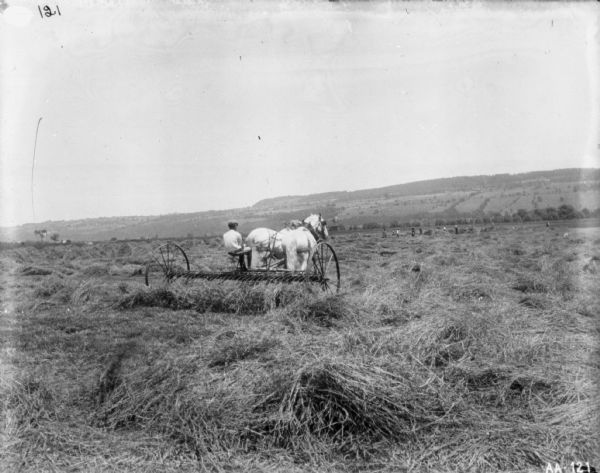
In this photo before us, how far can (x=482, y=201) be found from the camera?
273ft

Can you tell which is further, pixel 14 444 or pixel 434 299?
pixel 434 299

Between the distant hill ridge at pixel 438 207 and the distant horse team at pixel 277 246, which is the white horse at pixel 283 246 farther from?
the distant hill ridge at pixel 438 207

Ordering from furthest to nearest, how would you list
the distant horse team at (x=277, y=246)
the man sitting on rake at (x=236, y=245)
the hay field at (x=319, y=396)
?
the distant horse team at (x=277, y=246) → the man sitting on rake at (x=236, y=245) → the hay field at (x=319, y=396)

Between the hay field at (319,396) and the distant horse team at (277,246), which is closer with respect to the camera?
the hay field at (319,396)

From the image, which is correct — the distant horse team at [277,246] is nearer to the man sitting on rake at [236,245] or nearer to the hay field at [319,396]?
the man sitting on rake at [236,245]

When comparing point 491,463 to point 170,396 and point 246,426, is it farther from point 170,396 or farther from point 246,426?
point 170,396

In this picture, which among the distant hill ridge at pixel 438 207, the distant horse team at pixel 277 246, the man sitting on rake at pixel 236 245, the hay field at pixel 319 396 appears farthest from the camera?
the distant hill ridge at pixel 438 207

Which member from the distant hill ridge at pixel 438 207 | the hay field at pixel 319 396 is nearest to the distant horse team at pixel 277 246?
the hay field at pixel 319 396

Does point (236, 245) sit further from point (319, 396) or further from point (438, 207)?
point (438, 207)

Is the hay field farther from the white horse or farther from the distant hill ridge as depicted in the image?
the distant hill ridge

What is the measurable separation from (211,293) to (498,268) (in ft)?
29.4

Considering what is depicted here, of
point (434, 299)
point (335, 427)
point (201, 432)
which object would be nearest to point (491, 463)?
point (335, 427)

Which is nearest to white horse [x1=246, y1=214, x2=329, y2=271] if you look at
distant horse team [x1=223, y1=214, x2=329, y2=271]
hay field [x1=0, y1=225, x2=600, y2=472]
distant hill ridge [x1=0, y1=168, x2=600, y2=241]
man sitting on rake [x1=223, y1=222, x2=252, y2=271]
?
distant horse team [x1=223, y1=214, x2=329, y2=271]

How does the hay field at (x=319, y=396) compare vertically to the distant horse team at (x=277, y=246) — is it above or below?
below
